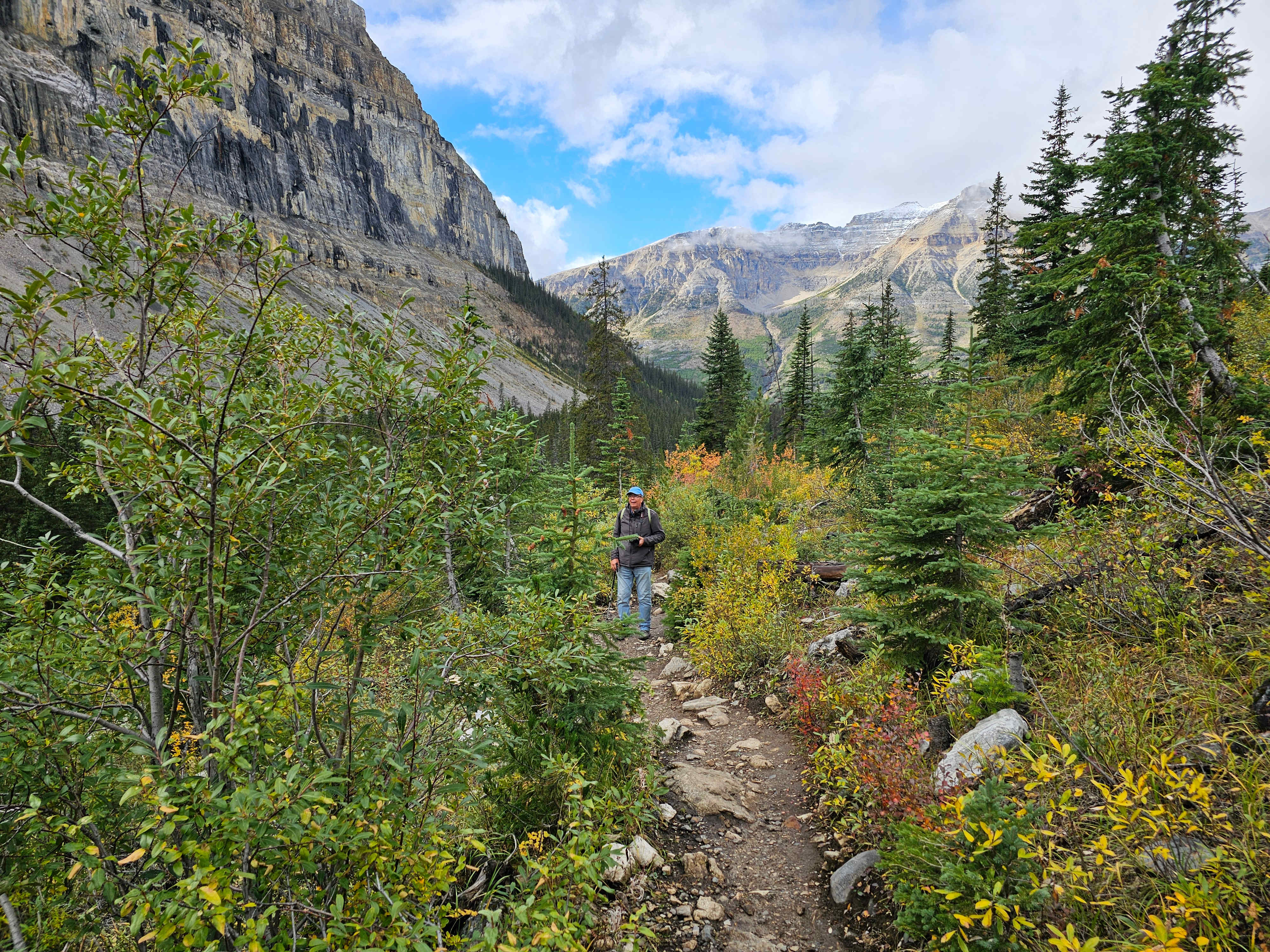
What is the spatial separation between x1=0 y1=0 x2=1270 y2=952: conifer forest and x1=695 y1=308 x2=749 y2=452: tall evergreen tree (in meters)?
25.3

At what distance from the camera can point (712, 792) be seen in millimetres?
4891

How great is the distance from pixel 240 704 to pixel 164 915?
1.92 ft

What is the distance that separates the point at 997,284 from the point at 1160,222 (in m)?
18.9

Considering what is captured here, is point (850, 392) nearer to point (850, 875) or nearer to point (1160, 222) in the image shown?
point (1160, 222)

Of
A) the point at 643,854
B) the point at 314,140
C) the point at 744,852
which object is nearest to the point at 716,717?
the point at 744,852

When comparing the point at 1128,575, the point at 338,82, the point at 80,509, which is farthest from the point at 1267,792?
the point at 338,82

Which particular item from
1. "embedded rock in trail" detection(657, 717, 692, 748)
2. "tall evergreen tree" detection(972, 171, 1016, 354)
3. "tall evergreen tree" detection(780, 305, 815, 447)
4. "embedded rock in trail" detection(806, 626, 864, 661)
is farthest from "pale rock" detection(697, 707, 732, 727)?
"tall evergreen tree" detection(780, 305, 815, 447)

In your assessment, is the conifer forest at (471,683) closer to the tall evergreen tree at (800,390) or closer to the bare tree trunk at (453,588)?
the bare tree trunk at (453,588)

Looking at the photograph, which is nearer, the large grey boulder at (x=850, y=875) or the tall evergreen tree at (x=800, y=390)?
the large grey boulder at (x=850, y=875)

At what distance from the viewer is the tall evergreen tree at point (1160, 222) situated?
26.0ft

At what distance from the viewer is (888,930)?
3.29 meters

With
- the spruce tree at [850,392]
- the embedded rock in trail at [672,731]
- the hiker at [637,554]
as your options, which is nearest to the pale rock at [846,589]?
the hiker at [637,554]

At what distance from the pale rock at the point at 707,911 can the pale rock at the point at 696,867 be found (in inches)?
7.8

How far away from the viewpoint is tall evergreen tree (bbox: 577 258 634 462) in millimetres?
22922
